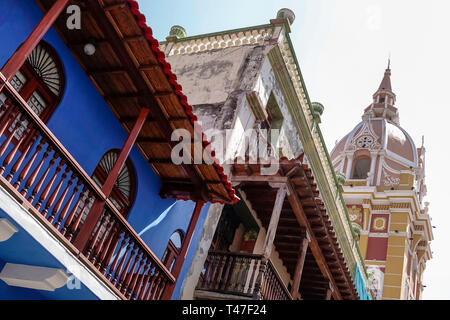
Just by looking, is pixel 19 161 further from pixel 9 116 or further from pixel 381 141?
pixel 381 141

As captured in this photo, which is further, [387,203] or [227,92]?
[387,203]

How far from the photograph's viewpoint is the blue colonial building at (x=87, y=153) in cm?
535

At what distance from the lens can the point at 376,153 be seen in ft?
116

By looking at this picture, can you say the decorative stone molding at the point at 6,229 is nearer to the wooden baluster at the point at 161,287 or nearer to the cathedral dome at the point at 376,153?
the wooden baluster at the point at 161,287

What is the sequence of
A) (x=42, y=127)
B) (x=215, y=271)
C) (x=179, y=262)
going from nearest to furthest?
(x=42, y=127)
(x=179, y=262)
(x=215, y=271)

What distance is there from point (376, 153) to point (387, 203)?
5.03 m

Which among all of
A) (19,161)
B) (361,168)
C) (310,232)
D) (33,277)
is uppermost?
(361,168)

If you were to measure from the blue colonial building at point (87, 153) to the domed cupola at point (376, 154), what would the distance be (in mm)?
26480

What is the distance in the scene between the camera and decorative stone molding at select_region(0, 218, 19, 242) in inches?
197

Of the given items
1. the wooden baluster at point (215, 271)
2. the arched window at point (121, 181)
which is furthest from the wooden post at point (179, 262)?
the wooden baluster at point (215, 271)

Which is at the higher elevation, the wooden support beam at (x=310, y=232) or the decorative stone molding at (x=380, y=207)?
the decorative stone molding at (x=380, y=207)

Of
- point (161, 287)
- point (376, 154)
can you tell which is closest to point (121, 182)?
point (161, 287)

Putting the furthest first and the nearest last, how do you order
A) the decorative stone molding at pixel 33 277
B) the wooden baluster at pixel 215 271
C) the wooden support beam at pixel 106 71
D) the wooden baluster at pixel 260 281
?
the wooden baluster at pixel 215 271 < the wooden baluster at pixel 260 281 < the wooden support beam at pixel 106 71 < the decorative stone molding at pixel 33 277
